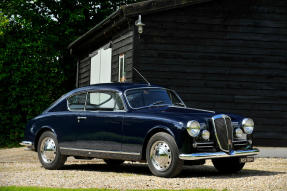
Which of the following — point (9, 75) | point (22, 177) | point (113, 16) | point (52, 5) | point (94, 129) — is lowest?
point (22, 177)

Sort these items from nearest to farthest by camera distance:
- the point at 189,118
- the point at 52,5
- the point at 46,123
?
the point at 189,118 → the point at 46,123 → the point at 52,5

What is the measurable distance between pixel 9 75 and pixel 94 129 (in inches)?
481

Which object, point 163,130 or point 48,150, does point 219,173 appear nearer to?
point 163,130

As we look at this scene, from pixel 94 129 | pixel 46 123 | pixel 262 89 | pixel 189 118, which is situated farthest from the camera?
pixel 262 89

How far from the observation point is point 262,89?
17047mm

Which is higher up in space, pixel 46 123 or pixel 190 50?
pixel 190 50

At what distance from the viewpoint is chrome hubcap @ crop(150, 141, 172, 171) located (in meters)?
8.67

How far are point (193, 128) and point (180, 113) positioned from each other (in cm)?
53

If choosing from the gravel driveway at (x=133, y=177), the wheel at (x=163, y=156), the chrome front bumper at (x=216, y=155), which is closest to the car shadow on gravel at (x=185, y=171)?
the gravel driveway at (x=133, y=177)

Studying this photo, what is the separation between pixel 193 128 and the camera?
8602 mm

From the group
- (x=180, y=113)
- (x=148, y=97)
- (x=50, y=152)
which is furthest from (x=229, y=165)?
(x=50, y=152)

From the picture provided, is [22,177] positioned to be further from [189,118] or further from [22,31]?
[22,31]

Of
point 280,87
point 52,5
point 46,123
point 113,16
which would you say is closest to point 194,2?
point 113,16

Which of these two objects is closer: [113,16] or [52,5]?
[113,16]
